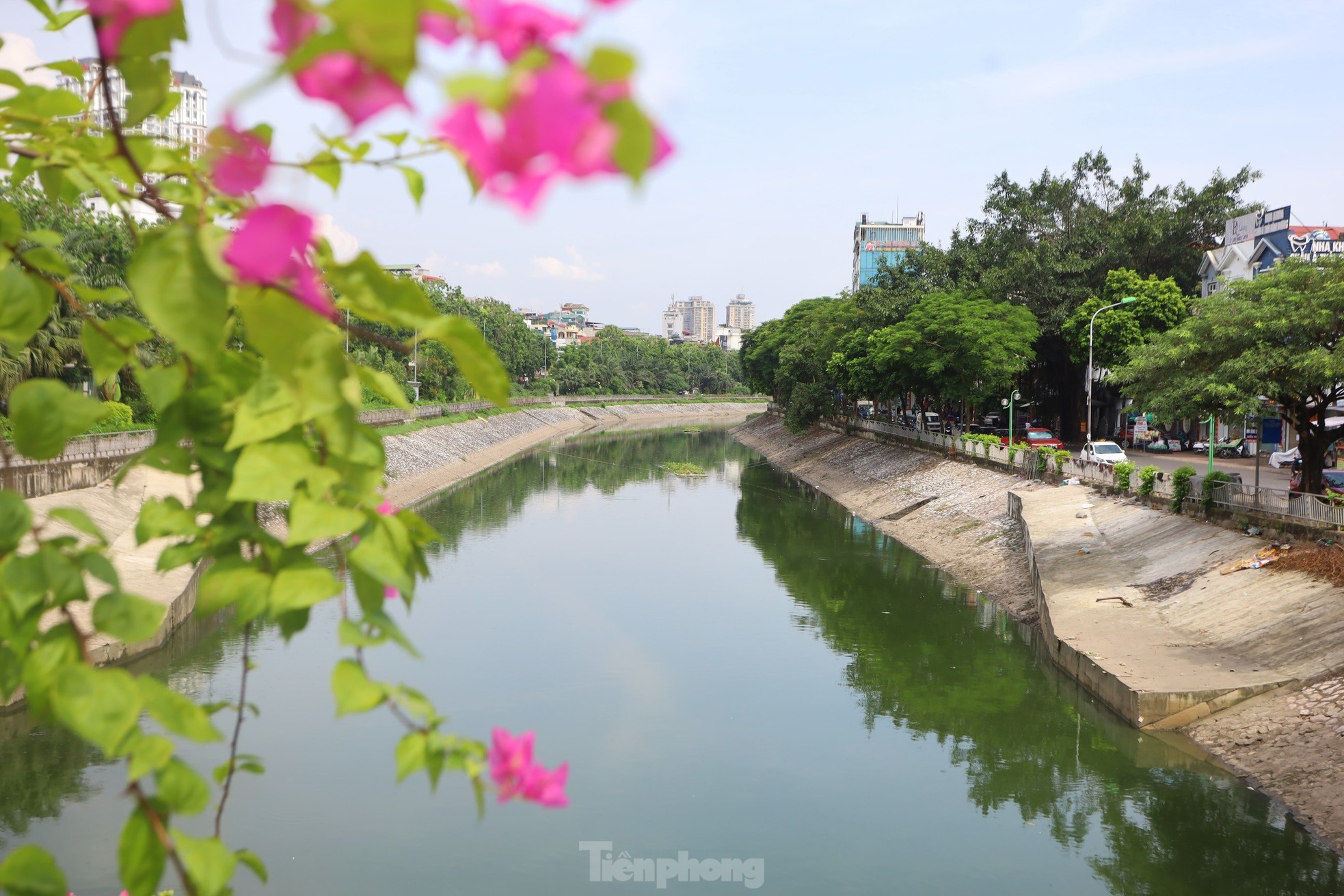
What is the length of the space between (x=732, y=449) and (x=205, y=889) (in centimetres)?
7336

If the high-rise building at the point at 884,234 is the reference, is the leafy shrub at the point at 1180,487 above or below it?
below

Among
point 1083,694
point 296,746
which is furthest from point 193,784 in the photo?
point 1083,694

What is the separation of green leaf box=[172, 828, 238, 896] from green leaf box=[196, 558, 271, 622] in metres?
0.40

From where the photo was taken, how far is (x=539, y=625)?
22031 mm

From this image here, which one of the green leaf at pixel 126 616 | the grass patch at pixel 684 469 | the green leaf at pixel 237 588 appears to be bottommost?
the grass patch at pixel 684 469

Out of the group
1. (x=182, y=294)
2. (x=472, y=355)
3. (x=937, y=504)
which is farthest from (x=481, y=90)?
(x=937, y=504)

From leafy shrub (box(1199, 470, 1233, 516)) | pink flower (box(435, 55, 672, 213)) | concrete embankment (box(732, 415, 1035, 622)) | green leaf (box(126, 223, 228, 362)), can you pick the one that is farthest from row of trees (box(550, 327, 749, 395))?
pink flower (box(435, 55, 672, 213))

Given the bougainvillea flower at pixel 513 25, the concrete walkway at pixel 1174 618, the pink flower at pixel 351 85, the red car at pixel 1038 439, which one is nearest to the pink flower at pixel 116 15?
the pink flower at pixel 351 85

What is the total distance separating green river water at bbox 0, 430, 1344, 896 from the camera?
11758 millimetres

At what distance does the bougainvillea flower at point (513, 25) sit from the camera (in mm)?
1134

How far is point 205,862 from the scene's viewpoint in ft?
5.72

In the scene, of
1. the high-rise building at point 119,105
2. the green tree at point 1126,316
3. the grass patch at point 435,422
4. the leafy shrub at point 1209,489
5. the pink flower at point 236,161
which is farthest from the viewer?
the grass patch at point 435,422

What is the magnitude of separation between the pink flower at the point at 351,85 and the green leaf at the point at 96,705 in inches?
38.5

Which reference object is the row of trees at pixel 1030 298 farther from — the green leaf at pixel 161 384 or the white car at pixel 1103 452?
the green leaf at pixel 161 384
